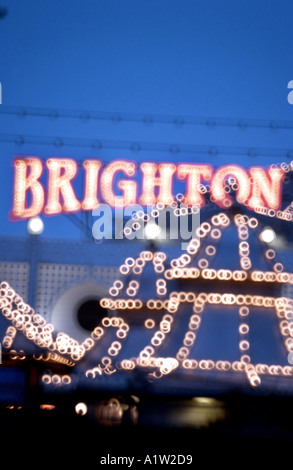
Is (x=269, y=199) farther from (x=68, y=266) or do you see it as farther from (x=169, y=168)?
(x=68, y=266)

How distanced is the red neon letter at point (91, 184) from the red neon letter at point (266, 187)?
3.49 m

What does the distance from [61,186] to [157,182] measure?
2.19 meters

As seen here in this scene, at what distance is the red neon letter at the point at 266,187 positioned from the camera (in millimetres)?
17281

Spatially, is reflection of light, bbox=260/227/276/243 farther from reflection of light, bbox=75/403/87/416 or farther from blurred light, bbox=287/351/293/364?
reflection of light, bbox=75/403/87/416

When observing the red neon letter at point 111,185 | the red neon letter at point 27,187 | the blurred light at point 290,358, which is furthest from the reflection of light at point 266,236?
the red neon letter at point 27,187

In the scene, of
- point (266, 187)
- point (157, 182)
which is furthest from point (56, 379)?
point (266, 187)

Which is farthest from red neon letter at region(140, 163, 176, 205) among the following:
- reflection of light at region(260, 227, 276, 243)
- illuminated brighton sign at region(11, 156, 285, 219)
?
reflection of light at region(260, 227, 276, 243)

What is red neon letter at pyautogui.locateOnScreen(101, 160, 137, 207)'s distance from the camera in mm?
17344

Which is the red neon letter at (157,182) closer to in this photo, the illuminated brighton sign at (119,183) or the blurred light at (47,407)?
the illuminated brighton sign at (119,183)

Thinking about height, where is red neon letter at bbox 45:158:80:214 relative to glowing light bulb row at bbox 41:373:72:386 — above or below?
above

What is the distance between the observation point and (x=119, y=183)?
1773 centimetres

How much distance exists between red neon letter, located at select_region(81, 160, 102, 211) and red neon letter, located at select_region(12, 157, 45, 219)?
0.98 meters
